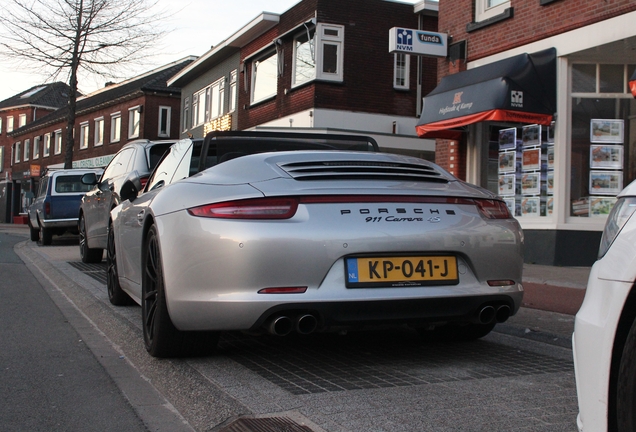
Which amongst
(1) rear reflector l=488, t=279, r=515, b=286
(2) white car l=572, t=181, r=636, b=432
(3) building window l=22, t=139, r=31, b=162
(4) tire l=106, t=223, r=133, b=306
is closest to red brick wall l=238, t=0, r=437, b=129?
(4) tire l=106, t=223, r=133, b=306

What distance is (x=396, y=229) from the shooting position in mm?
3723

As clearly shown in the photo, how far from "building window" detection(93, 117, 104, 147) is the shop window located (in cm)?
3601

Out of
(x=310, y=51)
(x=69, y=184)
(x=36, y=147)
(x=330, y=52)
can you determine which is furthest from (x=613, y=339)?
(x=36, y=147)

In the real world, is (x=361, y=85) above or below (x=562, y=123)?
above

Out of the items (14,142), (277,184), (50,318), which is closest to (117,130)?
(14,142)

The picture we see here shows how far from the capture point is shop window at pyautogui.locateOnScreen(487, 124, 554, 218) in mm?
11859

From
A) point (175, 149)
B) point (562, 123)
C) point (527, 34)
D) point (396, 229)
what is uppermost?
point (527, 34)

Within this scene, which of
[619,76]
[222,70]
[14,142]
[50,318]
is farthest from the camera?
[14,142]

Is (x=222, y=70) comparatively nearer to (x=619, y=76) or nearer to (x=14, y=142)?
(x=619, y=76)

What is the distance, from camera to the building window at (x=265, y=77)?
76.6 ft

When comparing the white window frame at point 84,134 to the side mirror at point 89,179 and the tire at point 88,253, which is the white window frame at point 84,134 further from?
the side mirror at point 89,179

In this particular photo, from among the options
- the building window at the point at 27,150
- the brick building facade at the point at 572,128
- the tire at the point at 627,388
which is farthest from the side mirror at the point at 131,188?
the building window at the point at 27,150

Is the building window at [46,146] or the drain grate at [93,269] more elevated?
the building window at [46,146]

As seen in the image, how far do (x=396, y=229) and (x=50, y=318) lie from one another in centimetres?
376
